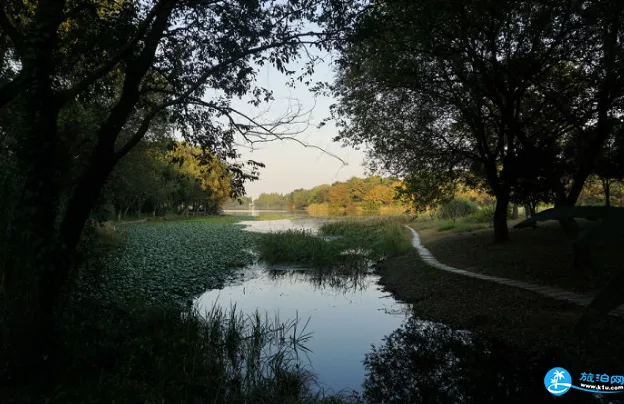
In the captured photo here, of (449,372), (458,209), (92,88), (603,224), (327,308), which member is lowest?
(327,308)

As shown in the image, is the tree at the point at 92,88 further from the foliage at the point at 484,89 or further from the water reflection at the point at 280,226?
the water reflection at the point at 280,226

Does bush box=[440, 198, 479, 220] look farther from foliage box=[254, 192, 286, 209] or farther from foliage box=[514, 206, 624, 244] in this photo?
foliage box=[254, 192, 286, 209]

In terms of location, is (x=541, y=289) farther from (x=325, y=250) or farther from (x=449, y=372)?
(x=325, y=250)

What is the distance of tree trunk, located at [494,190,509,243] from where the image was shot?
12.1 m

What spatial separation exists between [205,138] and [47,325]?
3.56 metres

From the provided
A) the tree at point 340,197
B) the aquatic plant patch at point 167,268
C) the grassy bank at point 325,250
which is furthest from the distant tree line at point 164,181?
the tree at point 340,197

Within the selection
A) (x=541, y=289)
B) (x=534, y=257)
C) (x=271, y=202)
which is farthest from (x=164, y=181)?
(x=271, y=202)

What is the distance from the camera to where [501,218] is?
480 inches

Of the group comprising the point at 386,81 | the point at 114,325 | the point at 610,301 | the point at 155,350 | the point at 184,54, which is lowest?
the point at 155,350

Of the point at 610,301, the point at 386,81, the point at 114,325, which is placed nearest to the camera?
the point at 610,301

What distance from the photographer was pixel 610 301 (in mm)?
1052

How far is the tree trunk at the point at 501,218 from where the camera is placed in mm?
12055

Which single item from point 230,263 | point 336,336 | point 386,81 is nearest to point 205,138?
point 336,336

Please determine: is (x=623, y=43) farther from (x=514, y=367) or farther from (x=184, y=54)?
(x=184, y=54)
